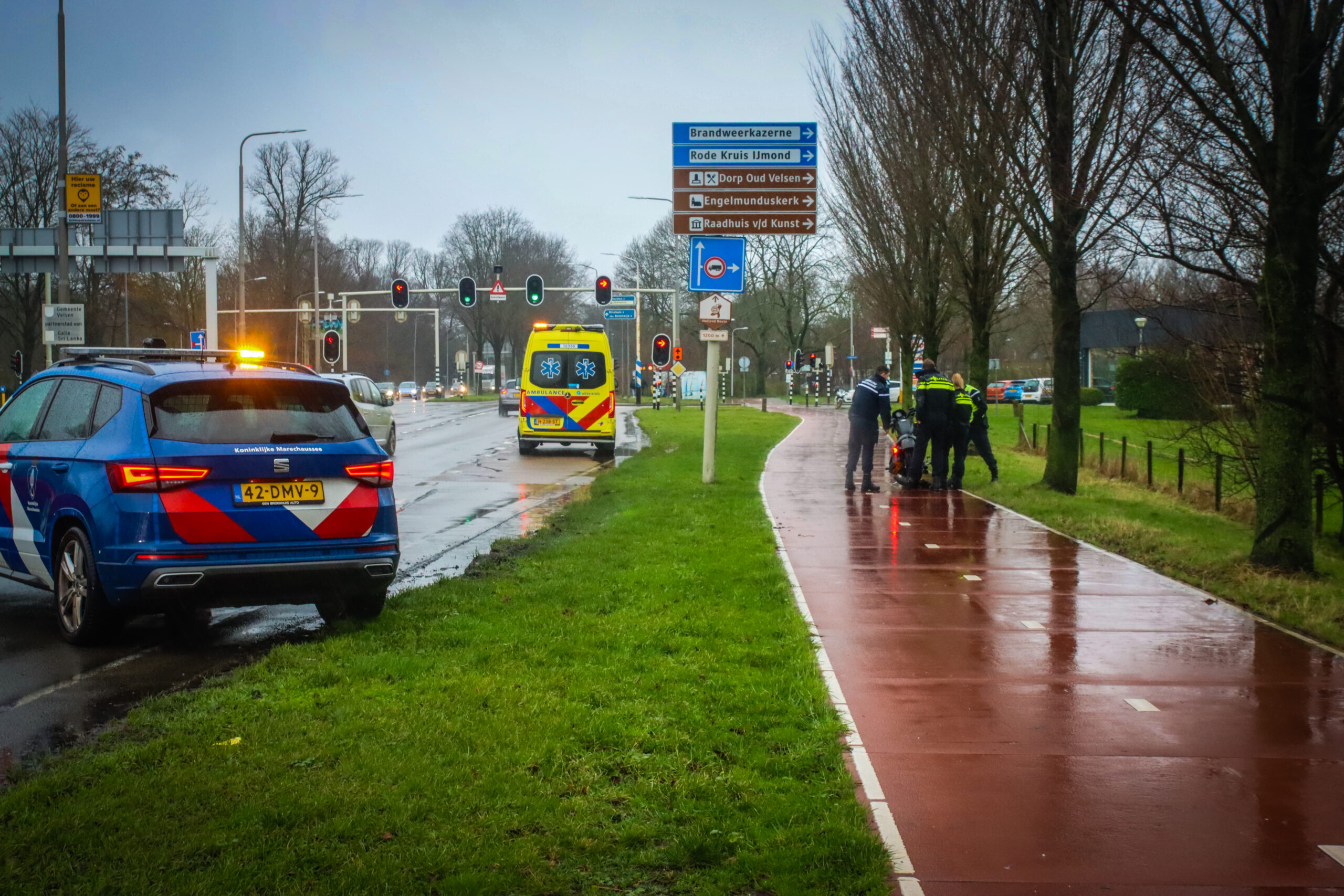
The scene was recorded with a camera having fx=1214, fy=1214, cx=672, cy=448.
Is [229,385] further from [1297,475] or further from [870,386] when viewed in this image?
[870,386]

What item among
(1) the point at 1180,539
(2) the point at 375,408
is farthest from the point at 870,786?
(2) the point at 375,408

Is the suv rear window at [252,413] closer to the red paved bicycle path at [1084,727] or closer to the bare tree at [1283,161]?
the red paved bicycle path at [1084,727]

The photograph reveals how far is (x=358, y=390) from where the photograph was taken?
24.7 meters

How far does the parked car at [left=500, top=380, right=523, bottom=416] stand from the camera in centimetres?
5038

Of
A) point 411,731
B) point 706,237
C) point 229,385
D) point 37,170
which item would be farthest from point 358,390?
point 37,170

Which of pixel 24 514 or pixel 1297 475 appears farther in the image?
pixel 1297 475

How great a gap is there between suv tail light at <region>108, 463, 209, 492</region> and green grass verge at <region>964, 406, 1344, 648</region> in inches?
274

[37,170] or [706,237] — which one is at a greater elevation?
[37,170]

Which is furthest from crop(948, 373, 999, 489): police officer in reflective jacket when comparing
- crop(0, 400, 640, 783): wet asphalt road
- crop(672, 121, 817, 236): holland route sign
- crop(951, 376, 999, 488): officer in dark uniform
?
crop(0, 400, 640, 783): wet asphalt road

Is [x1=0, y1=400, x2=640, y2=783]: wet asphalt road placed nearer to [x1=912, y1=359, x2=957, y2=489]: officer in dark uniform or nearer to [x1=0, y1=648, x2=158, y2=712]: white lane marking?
[x1=0, y1=648, x2=158, y2=712]: white lane marking

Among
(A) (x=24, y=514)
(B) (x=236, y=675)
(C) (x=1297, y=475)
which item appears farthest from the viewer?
(C) (x=1297, y=475)

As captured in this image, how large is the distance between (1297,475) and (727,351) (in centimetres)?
7791

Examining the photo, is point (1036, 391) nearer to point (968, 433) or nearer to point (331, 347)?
point (331, 347)

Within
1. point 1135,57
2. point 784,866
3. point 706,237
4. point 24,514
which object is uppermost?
point 1135,57
